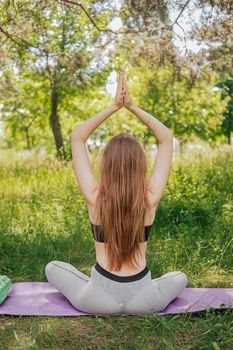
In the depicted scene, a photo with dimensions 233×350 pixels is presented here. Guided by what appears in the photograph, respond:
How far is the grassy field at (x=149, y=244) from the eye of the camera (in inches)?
134

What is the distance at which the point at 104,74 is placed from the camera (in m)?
16.8

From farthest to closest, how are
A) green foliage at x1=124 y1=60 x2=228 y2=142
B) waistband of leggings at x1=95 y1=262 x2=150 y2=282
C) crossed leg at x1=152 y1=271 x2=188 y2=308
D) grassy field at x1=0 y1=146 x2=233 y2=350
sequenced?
green foliage at x1=124 y1=60 x2=228 y2=142
crossed leg at x1=152 y1=271 x2=188 y2=308
waistband of leggings at x1=95 y1=262 x2=150 y2=282
grassy field at x1=0 y1=146 x2=233 y2=350

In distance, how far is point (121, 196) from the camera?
349cm

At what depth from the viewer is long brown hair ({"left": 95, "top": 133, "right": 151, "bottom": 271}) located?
348 cm

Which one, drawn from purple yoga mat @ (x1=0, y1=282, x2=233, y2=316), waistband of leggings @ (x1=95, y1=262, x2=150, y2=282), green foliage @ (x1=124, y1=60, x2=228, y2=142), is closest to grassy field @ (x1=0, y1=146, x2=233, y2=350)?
purple yoga mat @ (x1=0, y1=282, x2=233, y2=316)

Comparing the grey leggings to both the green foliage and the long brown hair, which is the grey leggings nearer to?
the long brown hair

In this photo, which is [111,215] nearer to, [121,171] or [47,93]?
[121,171]

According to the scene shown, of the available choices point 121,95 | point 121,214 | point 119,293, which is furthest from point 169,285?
point 121,95

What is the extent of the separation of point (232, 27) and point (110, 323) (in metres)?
4.44

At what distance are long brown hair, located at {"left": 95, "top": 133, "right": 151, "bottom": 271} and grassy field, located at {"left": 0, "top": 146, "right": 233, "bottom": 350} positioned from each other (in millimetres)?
471

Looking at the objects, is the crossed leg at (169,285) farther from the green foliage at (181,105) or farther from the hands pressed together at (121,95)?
the green foliage at (181,105)

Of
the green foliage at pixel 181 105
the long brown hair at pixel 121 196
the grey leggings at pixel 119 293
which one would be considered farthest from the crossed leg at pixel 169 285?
the green foliage at pixel 181 105

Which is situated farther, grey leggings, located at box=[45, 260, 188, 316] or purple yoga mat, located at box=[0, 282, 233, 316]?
purple yoga mat, located at box=[0, 282, 233, 316]

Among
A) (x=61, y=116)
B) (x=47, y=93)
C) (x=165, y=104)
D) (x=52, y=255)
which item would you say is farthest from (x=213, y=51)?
(x=61, y=116)
